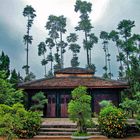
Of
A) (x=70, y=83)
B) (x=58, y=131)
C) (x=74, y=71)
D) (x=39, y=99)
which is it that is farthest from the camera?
(x=74, y=71)

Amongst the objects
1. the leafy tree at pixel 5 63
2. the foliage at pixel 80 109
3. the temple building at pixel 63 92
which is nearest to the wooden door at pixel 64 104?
the temple building at pixel 63 92

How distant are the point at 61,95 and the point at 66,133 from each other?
8719 millimetres

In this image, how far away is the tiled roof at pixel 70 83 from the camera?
24766 millimetres

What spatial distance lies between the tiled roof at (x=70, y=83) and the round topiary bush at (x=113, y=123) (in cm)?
799

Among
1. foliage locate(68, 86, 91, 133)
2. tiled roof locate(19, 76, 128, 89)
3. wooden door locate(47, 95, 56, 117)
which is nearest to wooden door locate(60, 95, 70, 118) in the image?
wooden door locate(47, 95, 56, 117)

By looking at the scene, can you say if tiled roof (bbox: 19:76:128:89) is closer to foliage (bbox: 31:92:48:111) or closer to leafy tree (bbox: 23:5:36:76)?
foliage (bbox: 31:92:48:111)

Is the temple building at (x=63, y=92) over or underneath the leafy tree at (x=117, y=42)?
underneath

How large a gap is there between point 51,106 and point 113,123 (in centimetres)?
1016

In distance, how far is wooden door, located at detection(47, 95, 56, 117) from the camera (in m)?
25.6

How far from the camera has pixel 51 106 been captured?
25734 mm

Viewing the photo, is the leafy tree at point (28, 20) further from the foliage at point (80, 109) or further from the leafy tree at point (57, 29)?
the foliage at point (80, 109)

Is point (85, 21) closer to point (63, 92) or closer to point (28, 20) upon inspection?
point (28, 20)

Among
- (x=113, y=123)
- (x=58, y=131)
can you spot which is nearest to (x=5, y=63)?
(x=58, y=131)

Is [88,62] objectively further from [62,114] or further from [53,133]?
[53,133]
